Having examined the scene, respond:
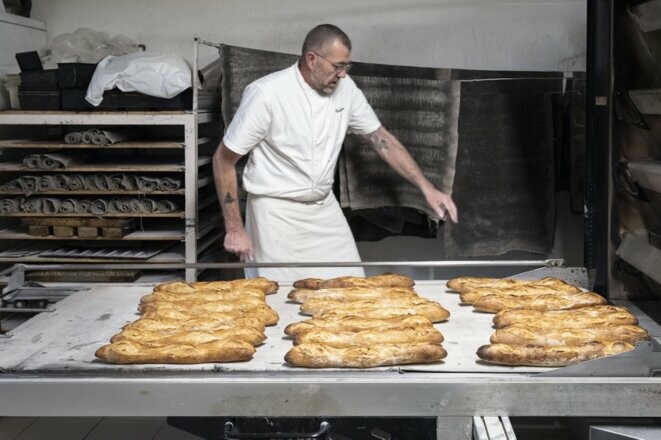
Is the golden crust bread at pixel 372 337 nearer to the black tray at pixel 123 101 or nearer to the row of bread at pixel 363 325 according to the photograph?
the row of bread at pixel 363 325

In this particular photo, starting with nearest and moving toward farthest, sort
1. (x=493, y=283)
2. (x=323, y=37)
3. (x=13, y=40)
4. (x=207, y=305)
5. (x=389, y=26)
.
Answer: (x=207, y=305), (x=493, y=283), (x=323, y=37), (x=13, y=40), (x=389, y=26)

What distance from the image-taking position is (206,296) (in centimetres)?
324

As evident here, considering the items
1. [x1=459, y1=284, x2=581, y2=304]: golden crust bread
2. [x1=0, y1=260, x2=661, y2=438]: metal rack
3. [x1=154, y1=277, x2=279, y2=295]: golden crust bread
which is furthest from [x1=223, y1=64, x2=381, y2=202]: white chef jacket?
[x1=0, y1=260, x2=661, y2=438]: metal rack

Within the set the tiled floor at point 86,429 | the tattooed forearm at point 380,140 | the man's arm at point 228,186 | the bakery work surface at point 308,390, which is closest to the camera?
the bakery work surface at point 308,390

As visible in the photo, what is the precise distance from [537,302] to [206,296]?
1.22 metres

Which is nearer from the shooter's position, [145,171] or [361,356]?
[361,356]

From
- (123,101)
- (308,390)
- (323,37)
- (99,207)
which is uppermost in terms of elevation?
(323,37)

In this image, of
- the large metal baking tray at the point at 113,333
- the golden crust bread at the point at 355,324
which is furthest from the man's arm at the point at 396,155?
the golden crust bread at the point at 355,324

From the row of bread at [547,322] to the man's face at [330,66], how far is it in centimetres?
134

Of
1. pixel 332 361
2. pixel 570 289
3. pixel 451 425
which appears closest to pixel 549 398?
pixel 451 425

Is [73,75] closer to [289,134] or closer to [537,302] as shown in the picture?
[289,134]

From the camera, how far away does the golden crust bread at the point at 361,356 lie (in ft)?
8.09

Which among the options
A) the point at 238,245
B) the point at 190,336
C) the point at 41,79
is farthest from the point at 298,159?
the point at 190,336

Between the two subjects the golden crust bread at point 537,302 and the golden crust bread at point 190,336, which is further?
the golden crust bread at point 537,302
